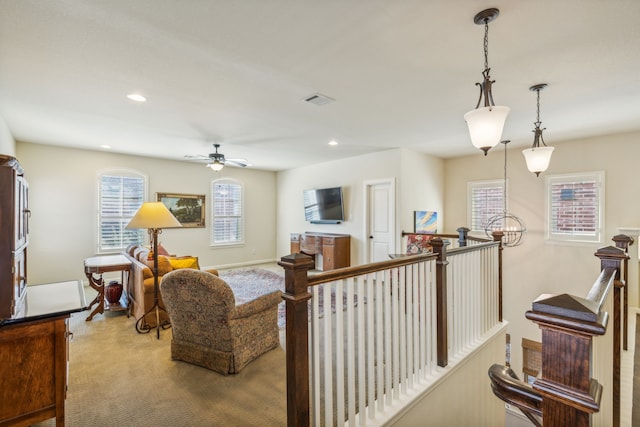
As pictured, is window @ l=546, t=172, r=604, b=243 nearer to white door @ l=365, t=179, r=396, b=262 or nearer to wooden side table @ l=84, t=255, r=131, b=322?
white door @ l=365, t=179, r=396, b=262

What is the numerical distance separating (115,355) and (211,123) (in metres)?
2.95

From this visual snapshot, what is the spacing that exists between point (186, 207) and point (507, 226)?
688 cm

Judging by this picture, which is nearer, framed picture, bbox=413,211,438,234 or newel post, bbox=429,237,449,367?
newel post, bbox=429,237,449,367

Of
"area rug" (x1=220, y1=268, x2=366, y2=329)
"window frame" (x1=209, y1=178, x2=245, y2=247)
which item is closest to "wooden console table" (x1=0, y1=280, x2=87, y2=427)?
"area rug" (x1=220, y1=268, x2=366, y2=329)

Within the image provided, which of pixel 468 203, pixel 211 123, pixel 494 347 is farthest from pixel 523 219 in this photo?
pixel 211 123

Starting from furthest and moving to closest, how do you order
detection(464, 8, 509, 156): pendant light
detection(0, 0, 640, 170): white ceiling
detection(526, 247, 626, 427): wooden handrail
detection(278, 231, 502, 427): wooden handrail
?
1. detection(464, 8, 509, 156): pendant light
2. detection(0, 0, 640, 170): white ceiling
3. detection(278, 231, 502, 427): wooden handrail
4. detection(526, 247, 626, 427): wooden handrail

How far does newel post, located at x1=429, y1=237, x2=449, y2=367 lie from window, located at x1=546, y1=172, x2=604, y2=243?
4036 millimetres

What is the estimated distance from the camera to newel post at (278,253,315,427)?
1470 mm

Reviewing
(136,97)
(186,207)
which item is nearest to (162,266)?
(136,97)

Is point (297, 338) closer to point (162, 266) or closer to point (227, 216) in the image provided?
point (162, 266)

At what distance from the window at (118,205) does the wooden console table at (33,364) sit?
4.61m

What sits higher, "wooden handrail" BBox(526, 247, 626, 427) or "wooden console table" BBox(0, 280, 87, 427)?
"wooden handrail" BBox(526, 247, 626, 427)

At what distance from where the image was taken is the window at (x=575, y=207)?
Result: 15.7 ft

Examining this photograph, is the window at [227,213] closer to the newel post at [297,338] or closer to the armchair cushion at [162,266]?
the armchair cushion at [162,266]
